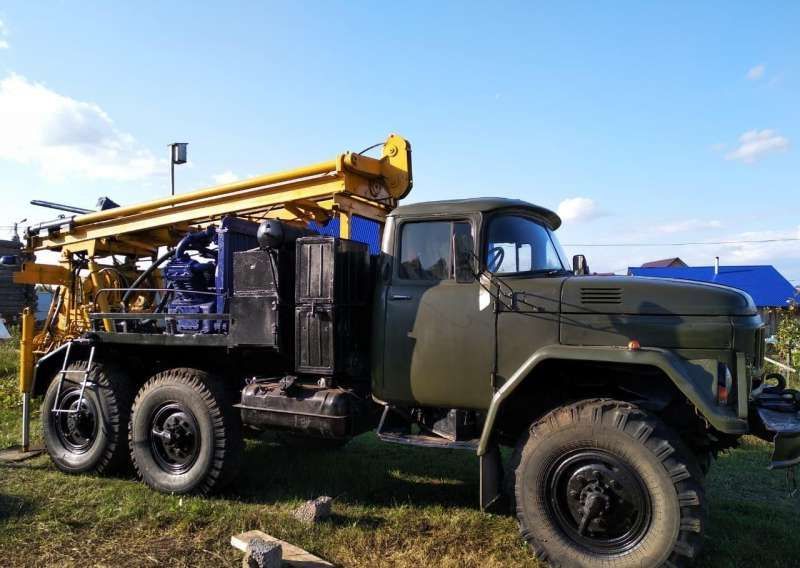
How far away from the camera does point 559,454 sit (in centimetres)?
401

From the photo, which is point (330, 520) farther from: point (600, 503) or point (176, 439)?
point (600, 503)

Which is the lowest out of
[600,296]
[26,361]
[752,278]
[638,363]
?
[26,361]

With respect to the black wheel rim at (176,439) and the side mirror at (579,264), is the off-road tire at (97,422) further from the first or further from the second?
the side mirror at (579,264)

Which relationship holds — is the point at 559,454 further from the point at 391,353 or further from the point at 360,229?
the point at 360,229

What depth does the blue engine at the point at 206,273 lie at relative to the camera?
5734 mm

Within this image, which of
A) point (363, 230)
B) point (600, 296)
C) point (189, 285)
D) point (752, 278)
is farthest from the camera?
point (752, 278)

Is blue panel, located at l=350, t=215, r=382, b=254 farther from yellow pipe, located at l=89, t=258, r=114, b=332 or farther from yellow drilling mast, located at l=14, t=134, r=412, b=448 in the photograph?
yellow pipe, located at l=89, t=258, r=114, b=332

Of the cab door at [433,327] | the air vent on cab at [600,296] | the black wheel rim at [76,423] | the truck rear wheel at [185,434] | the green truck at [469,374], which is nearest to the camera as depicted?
the green truck at [469,374]

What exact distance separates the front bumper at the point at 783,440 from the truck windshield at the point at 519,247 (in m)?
1.82

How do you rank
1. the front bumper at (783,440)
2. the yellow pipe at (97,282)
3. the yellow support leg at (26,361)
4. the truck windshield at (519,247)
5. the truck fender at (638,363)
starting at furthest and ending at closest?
the yellow pipe at (97,282) < the yellow support leg at (26,361) < the truck windshield at (519,247) < the front bumper at (783,440) < the truck fender at (638,363)

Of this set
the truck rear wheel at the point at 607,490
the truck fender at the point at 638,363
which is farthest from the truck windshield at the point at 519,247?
the truck rear wheel at the point at 607,490

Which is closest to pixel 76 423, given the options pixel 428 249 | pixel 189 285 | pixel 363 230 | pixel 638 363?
pixel 189 285

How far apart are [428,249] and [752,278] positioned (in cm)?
2016

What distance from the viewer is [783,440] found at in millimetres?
3730
